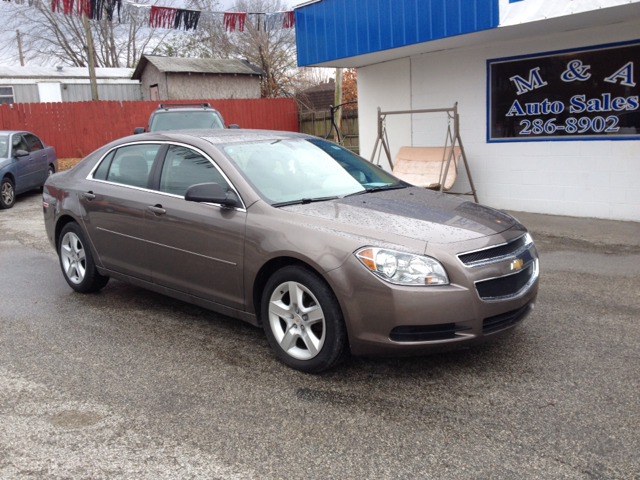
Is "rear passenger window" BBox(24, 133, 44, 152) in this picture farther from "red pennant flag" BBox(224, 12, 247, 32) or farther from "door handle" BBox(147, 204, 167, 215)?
"door handle" BBox(147, 204, 167, 215)

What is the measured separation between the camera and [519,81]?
963 centimetres

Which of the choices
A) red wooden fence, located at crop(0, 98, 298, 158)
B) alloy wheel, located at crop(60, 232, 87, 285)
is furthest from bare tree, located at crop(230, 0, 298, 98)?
alloy wheel, located at crop(60, 232, 87, 285)

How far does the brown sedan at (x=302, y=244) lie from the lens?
3.60 meters

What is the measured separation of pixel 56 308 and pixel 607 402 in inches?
180

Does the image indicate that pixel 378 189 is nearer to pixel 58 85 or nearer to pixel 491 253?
pixel 491 253

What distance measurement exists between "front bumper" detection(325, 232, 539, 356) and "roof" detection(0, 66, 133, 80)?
32.2 m

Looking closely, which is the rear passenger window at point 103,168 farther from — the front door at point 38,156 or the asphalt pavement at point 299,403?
the front door at point 38,156

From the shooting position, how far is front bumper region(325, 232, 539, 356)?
352 cm

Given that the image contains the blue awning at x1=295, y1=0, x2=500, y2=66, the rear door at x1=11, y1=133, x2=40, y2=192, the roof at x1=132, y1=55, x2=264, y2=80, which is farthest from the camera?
the roof at x1=132, y1=55, x2=264, y2=80

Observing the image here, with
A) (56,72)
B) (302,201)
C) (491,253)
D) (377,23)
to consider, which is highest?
(56,72)

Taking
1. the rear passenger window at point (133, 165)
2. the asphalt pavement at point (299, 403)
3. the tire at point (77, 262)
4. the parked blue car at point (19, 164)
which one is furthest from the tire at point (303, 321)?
the parked blue car at point (19, 164)

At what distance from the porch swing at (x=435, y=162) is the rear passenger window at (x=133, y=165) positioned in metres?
5.32

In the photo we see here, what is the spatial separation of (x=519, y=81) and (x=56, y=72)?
2984 centimetres

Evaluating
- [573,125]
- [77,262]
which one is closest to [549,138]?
[573,125]
